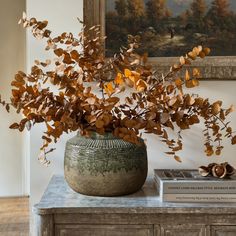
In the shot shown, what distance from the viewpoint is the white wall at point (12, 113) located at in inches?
150

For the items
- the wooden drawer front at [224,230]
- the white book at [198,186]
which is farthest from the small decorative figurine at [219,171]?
the wooden drawer front at [224,230]

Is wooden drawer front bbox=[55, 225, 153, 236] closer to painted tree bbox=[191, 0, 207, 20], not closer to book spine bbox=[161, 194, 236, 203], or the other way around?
book spine bbox=[161, 194, 236, 203]

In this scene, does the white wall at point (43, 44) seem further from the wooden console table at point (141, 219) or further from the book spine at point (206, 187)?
the book spine at point (206, 187)

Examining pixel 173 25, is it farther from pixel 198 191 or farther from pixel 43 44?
pixel 198 191

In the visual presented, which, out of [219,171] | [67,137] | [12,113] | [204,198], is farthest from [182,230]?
[12,113]

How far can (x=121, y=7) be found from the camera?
5.39 ft

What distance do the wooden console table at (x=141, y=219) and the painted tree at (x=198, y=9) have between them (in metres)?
0.77

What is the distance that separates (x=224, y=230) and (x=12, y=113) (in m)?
2.93

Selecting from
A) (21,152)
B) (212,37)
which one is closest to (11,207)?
Answer: (21,152)

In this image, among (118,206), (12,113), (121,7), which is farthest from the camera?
(12,113)

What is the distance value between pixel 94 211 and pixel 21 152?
9.33 feet

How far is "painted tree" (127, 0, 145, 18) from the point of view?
1.64 metres

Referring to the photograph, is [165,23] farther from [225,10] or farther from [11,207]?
[11,207]

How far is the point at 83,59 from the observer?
1369 millimetres
